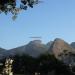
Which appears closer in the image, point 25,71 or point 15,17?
point 15,17

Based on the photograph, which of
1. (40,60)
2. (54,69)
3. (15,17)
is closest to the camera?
(15,17)

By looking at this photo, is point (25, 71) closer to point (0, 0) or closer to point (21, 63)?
point (21, 63)

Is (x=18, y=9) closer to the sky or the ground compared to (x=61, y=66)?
closer to the ground

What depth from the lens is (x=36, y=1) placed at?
1639 centimetres

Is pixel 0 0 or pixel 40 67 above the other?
pixel 40 67

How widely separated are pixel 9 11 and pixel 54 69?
54.3 meters

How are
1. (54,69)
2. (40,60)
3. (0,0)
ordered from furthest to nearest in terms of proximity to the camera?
(40,60), (54,69), (0,0)

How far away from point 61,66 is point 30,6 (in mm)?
54698

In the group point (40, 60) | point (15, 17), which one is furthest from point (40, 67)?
point (15, 17)

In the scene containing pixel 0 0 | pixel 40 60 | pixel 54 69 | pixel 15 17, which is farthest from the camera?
pixel 40 60

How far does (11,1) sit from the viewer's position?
15.8 metres

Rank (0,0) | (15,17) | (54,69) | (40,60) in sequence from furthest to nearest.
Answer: (40,60)
(54,69)
(15,17)
(0,0)

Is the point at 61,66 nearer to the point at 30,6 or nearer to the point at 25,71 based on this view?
the point at 25,71

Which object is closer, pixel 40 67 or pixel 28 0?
pixel 28 0
